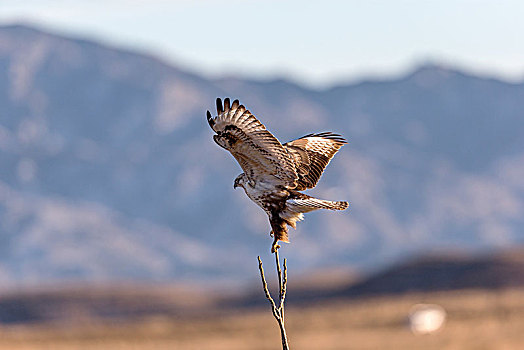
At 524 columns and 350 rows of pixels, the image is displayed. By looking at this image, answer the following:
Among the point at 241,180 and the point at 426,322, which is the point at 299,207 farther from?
the point at 426,322

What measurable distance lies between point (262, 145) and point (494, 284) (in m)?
91.7

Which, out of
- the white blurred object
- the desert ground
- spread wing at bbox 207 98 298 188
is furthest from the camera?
the white blurred object

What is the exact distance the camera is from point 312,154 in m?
7.32

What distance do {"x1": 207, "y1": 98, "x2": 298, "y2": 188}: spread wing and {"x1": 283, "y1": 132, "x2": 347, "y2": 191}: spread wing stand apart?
127 millimetres

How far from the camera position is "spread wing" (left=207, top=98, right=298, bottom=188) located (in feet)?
21.3

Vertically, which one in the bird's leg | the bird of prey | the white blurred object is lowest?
the bird's leg

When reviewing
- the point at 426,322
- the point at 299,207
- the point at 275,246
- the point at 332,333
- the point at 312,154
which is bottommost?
the point at 275,246

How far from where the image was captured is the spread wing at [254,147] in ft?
21.3

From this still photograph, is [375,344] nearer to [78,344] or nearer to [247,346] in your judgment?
[247,346]

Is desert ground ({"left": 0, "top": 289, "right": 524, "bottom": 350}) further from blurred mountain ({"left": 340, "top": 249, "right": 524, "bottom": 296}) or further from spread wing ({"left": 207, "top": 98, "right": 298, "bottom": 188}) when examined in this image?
spread wing ({"left": 207, "top": 98, "right": 298, "bottom": 188})

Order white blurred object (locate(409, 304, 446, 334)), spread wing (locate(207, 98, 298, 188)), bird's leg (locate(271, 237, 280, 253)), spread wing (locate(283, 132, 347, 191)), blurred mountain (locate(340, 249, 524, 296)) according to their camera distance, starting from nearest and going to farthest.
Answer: bird's leg (locate(271, 237, 280, 253)) → spread wing (locate(207, 98, 298, 188)) → spread wing (locate(283, 132, 347, 191)) → white blurred object (locate(409, 304, 446, 334)) → blurred mountain (locate(340, 249, 524, 296))

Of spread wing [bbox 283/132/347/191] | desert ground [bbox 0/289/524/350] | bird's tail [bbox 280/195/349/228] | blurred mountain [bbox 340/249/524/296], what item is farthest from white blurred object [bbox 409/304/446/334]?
bird's tail [bbox 280/195/349/228]

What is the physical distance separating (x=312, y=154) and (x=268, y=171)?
0.88 metres

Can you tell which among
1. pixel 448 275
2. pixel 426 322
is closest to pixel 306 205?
pixel 426 322
